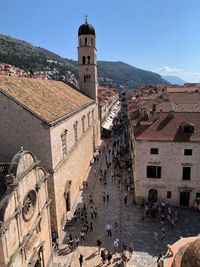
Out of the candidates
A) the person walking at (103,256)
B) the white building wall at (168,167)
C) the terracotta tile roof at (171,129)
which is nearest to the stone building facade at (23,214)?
the person walking at (103,256)

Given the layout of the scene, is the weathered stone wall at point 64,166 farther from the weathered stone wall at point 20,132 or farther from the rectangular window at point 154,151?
the rectangular window at point 154,151

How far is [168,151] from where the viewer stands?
27.7 metres

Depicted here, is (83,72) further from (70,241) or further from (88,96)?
(70,241)

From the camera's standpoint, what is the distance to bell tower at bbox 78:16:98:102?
151ft

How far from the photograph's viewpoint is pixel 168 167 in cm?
2808

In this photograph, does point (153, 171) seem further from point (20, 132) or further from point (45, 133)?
point (20, 132)


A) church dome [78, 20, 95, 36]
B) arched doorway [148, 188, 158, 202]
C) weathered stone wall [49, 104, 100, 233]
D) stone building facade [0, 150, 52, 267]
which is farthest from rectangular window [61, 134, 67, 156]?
church dome [78, 20, 95, 36]

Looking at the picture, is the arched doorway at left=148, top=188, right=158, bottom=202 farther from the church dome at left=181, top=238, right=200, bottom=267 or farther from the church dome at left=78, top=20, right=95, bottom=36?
the church dome at left=78, top=20, right=95, bottom=36

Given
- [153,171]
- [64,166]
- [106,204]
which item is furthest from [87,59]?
[106,204]

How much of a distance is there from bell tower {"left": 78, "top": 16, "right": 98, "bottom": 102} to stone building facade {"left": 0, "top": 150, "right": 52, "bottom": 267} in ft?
107

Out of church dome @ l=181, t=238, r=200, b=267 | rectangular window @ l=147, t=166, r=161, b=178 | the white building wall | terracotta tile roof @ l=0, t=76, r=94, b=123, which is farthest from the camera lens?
rectangular window @ l=147, t=166, r=161, b=178

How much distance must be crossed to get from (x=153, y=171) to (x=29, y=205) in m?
15.4

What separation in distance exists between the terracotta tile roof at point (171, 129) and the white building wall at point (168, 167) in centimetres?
52

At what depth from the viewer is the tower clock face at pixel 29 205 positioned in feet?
51.8
